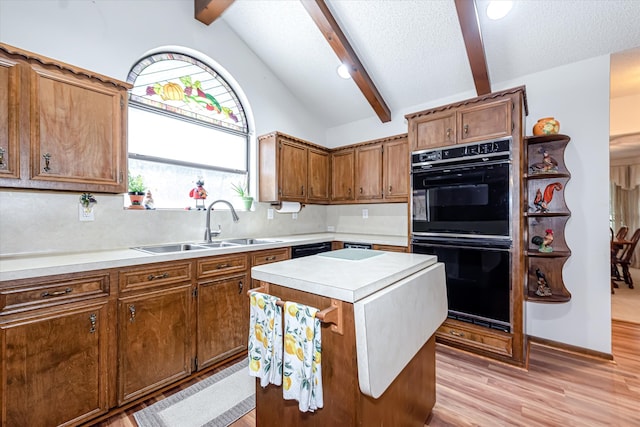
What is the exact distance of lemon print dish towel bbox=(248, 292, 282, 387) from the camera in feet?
4.14

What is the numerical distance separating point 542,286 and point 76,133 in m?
4.10

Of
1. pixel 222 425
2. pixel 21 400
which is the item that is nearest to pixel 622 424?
pixel 222 425

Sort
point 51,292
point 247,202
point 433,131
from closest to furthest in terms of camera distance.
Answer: point 51,292 < point 433,131 < point 247,202

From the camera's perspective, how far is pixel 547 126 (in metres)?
2.62

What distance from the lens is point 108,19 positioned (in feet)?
7.82

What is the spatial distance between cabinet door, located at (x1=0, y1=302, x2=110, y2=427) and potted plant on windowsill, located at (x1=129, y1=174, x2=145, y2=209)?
39.9 inches

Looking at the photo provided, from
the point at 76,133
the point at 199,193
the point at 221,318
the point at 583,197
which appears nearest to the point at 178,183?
the point at 199,193

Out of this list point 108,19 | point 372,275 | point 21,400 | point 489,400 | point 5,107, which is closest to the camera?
point 372,275

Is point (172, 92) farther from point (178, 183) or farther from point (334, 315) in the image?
point (334, 315)

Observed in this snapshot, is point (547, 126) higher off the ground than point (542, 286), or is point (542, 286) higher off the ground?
point (547, 126)

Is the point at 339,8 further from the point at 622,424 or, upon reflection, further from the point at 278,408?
the point at 622,424

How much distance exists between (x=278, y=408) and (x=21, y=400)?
138 cm

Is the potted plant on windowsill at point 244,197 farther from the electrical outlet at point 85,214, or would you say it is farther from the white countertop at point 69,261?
the electrical outlet at point 85,214

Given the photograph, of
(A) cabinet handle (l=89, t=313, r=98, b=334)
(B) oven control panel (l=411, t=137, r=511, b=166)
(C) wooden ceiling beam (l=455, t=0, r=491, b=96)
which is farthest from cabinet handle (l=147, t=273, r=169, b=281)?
(C) wooden ceiling beam (l=455, t=0, r=491, b=96)
